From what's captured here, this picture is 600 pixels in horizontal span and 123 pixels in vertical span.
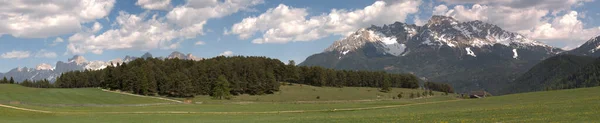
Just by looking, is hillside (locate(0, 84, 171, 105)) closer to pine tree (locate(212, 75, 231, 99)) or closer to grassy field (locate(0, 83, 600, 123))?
pine tree (locate(212, 75, 231, 99))

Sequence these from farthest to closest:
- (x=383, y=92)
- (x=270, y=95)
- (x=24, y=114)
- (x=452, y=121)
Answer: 1. (x=383, y=92)
2. (x=270, y=95)
3. (x=24, y=114)
4. (x=452, y=121)

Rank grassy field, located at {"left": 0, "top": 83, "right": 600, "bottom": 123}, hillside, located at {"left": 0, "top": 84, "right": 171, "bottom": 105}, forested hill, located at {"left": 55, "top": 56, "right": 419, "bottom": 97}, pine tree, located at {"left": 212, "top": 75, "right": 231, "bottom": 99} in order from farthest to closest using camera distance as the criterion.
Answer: pine tree, located at {"left": 212, "top": 75, "right": 231, "bottom": 99}, forested hill, located at {"left": 55, "top": 56, "right": 419, "bottom": 97}, hillside, located at {"left": 0, "top": 84, "right": 171, "bottom": 105}, grassy field, located at {"left": 0, "top": 83, "right": 600, "bottom": 123}

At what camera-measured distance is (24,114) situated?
65.8m

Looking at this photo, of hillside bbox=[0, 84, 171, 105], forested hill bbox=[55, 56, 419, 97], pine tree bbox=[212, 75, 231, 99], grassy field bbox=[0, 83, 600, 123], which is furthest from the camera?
pine tree bbox=[212, 75, 231, 99]

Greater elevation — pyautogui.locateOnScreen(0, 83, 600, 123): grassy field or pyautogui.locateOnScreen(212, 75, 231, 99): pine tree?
pyautogui.locateOnScreen(212, 75, 231, 99): pine tree

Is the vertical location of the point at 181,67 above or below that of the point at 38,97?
above

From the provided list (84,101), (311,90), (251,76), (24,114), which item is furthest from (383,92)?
(24,114)

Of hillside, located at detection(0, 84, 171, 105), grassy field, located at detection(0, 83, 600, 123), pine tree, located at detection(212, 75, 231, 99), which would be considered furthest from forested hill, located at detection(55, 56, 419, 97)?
grassy field, located at detection(0, 83, 600, 123)

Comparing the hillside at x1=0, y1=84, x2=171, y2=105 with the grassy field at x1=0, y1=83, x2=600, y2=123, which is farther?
the hillside at x1=0, y1=84, x2=171, y2=105

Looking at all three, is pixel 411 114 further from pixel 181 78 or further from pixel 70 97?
pixel 181 78

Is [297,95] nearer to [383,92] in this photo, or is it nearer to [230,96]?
[230,96]

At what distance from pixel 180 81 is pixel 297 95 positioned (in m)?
43.2

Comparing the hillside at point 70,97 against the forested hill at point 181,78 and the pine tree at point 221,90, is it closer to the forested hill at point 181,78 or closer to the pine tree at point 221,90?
the forested hill at point 181,78

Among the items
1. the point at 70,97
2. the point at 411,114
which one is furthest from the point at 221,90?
the point at 411,114
